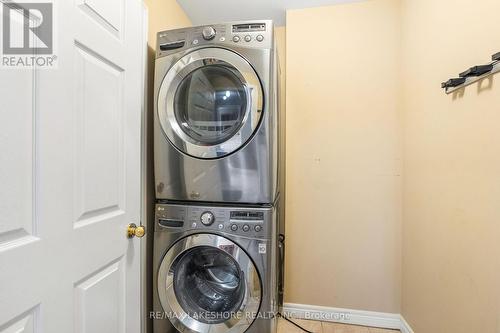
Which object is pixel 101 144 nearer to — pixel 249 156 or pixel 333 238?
pixel 249 156

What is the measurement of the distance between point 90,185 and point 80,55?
0.44 metres

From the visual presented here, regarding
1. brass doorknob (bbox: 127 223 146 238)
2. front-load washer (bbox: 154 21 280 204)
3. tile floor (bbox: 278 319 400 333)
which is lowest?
tile floor (bbox: 278 319 400 333)

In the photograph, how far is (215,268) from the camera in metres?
1.44

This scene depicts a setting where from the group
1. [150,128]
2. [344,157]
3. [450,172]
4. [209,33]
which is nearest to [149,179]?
[150,128]

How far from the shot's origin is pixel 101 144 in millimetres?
924

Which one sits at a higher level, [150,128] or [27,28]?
[27,28]

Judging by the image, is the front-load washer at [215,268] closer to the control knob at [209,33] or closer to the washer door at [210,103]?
the washer door at [210,103]

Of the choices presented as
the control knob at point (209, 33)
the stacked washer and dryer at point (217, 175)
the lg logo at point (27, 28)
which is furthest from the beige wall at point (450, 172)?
the lg logo at point (27, 28)

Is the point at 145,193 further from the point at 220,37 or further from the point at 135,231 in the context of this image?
the point at 220,37

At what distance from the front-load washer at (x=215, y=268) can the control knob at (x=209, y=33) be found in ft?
2.91

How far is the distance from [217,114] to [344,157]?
1.01 m

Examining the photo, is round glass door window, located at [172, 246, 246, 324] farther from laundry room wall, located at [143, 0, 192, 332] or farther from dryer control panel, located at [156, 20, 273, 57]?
dryer control panel, located at [156, 20, 273, 57]

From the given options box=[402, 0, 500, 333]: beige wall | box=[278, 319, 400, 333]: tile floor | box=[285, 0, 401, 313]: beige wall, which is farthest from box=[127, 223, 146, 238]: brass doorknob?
box=[402, 0, 500, 333]: beige wall

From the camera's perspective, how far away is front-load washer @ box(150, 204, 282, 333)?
1.27 m
